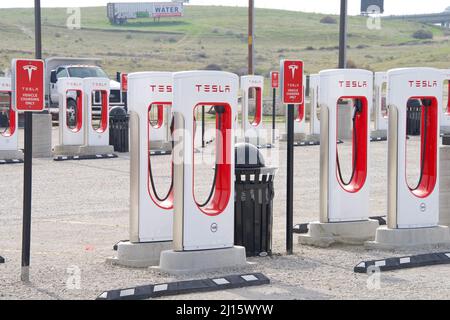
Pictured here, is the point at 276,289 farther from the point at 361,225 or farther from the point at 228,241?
the point at 361,225

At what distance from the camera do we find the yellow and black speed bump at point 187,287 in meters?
8.38

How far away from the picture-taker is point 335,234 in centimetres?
1149

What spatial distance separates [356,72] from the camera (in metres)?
11.6

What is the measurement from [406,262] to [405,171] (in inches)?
53.9

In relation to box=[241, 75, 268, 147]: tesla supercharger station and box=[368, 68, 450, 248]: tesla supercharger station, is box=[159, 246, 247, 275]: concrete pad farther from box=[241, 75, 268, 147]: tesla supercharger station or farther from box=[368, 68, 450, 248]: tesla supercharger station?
box=[241, 75, 268, 147]: tesla supercharger station

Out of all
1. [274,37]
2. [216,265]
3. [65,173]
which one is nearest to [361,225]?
[216,265]

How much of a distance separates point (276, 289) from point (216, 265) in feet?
3.25

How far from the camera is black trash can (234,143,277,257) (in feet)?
34.1

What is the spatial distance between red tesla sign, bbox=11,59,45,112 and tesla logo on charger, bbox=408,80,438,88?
389cm

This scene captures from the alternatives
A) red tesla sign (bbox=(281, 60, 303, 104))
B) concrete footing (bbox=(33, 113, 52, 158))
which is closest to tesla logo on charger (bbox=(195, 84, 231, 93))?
red tesla sign (bbox=(281, 60, 303, 104))

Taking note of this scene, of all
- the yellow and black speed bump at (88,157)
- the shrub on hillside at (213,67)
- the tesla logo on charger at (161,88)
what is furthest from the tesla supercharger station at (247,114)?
the shrub on hillside at (213,67)

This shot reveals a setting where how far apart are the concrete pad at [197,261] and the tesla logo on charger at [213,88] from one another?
1.45 m

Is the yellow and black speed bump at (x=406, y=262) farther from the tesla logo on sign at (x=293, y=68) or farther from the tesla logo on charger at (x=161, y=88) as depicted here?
the tesla logo on charger at (x=161, y=88)

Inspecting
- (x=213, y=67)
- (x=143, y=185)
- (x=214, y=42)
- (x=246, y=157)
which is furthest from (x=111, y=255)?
(x=214, y=42)
